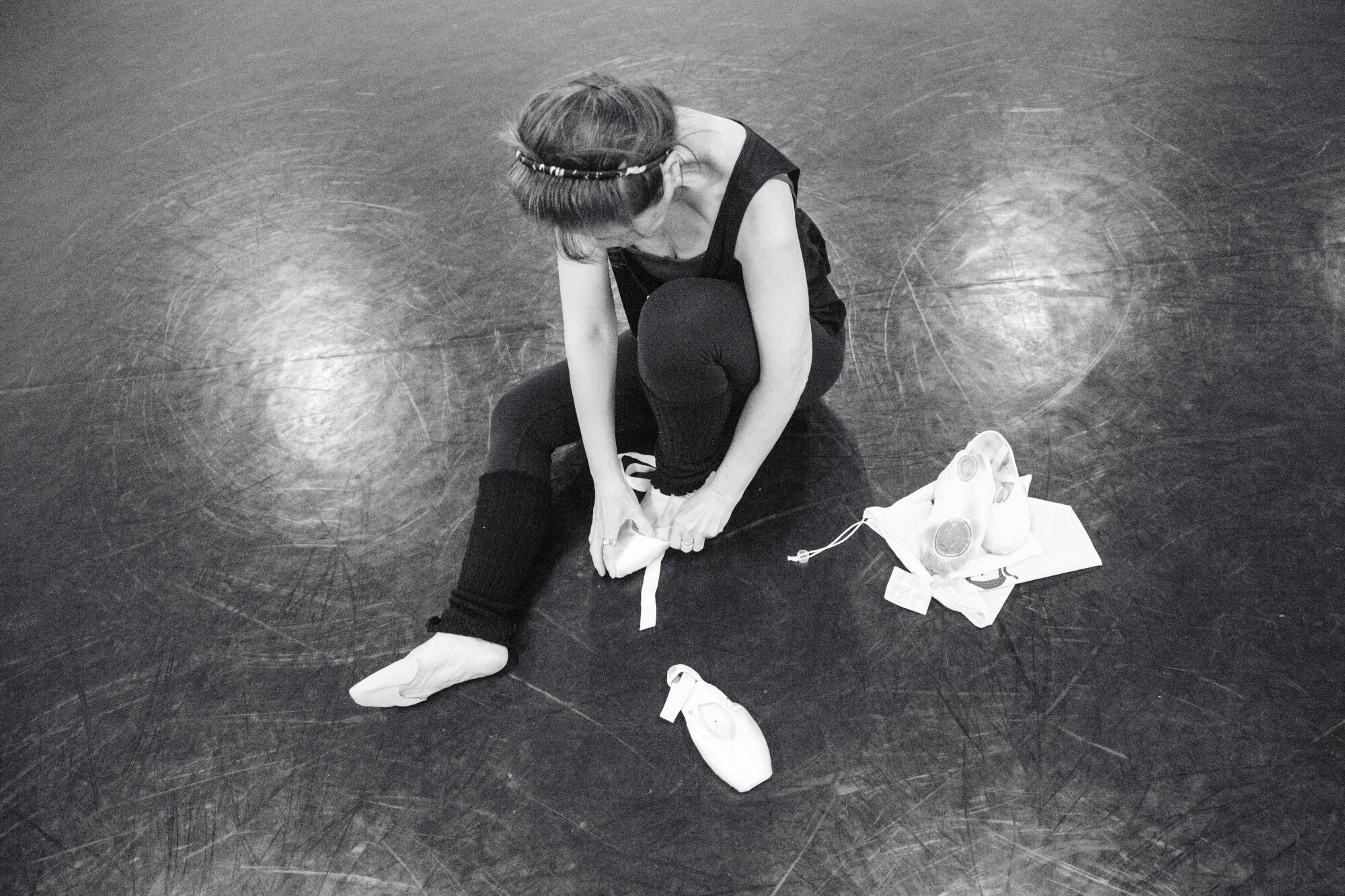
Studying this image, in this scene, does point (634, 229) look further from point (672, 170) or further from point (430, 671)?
point (430, 671)

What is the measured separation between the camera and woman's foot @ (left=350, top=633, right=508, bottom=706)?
1.19m

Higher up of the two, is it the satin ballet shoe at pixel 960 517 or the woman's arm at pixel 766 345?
the woman's arm at pixel 766 345

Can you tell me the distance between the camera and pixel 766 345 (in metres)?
1.17

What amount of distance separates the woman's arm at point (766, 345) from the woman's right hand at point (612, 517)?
0.06m

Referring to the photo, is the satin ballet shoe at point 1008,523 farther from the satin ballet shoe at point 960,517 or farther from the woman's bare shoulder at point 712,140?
the woman's bare shoulder at point 712,140

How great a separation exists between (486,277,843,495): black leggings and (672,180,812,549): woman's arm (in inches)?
1.0

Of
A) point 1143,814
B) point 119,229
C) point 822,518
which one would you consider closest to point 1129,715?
point 1143,814

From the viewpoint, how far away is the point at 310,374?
1701mm

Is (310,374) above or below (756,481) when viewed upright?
above

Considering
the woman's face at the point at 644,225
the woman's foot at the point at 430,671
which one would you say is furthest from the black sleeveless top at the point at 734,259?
the woman's foot at the point at 430,671

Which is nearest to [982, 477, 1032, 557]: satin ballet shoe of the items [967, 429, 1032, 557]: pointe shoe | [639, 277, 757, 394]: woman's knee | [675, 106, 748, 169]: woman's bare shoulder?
[967, 429, 1032, 557]: pointe shoe

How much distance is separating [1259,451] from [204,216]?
2190 millimetres

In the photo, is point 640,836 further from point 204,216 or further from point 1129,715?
point 204,216

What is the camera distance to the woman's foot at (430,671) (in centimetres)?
119
